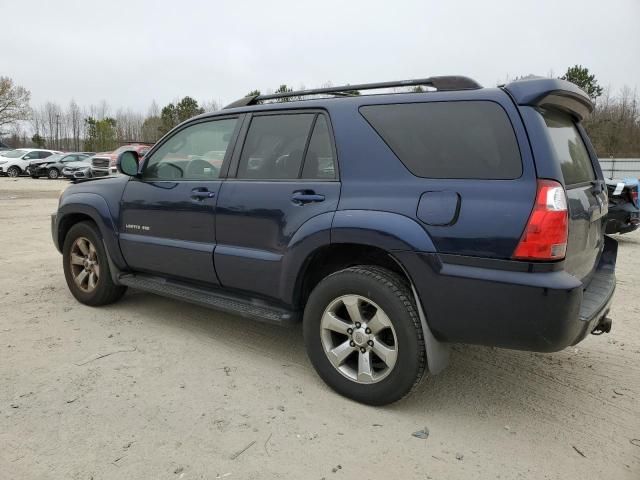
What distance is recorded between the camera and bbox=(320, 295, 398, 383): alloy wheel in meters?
2.89

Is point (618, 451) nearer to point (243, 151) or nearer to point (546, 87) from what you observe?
point (546, 87)

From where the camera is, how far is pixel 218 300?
12.1 ft

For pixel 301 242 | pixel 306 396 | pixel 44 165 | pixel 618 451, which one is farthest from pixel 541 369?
pixel 44 165

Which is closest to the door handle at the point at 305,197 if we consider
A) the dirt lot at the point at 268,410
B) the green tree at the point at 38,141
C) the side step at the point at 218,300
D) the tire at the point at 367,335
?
the tire at the point at 367,335

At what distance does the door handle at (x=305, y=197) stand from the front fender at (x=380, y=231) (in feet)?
0.67

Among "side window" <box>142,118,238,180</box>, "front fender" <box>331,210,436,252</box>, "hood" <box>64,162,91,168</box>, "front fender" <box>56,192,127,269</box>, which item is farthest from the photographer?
"hood" <box>64,162,91,168</box>

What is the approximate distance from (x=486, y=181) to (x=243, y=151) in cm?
183

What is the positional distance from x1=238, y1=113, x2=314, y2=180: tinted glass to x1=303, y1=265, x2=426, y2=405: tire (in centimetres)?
88

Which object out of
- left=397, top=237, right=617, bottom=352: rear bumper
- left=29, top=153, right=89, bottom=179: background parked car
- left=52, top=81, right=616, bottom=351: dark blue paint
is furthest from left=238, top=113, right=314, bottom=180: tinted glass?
left=29, top=153, right=89, bottom=179: background parked car

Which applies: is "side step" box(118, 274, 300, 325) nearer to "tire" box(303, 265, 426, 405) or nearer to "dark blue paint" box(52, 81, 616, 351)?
"dark blue paint" box(52, 81, 616, 351)

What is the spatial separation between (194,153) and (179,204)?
444 mm

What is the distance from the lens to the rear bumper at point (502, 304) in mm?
2432

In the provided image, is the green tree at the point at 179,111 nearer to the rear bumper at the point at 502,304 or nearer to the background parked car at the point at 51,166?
the background parked car at the point at 51,166

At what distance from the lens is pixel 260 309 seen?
3.44 metres
